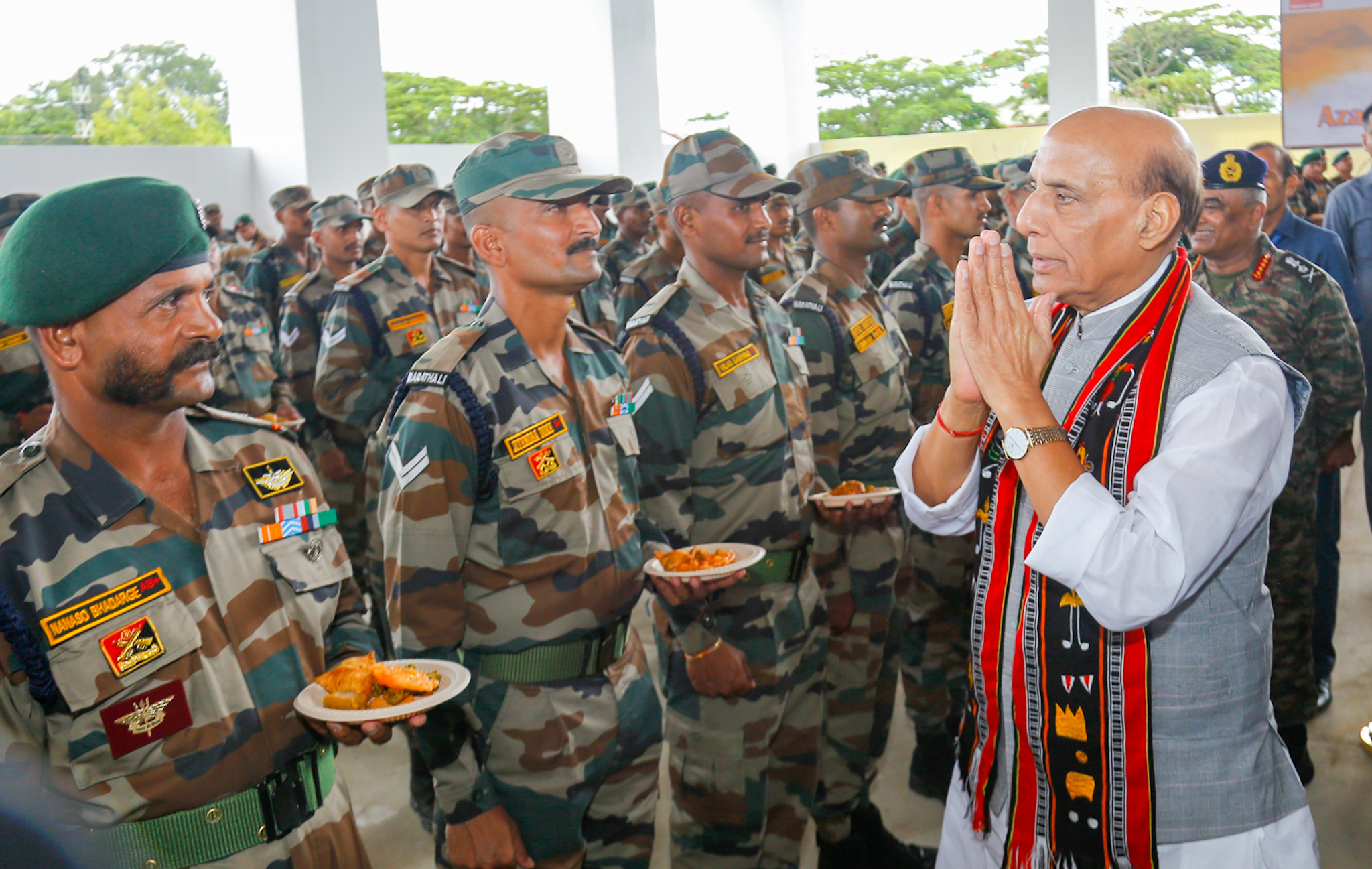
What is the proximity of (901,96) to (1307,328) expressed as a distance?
2006cm

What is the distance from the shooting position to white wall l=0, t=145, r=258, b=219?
10062 mm

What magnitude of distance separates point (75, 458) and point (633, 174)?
12233 mm

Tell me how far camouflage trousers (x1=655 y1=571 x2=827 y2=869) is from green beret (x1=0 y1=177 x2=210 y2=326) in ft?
5.12

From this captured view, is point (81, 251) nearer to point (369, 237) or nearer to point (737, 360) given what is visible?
point (737, 360)

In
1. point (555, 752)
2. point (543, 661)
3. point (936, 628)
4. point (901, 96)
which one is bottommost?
point (936, 628)

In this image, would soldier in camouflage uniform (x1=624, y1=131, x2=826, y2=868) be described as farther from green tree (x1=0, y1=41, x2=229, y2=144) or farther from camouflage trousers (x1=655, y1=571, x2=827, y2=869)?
green tree (x1=0, y1=41, x2=229, y2=144)

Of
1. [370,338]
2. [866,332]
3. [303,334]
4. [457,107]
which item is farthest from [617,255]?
[457,107]

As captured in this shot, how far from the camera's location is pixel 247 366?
5.16 meters

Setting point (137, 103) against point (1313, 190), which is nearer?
point (1313, 190)

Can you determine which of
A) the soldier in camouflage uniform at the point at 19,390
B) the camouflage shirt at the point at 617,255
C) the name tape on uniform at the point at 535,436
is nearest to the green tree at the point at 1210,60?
the camouflage shirt at the point at 617,255

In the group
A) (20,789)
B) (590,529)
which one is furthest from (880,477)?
(20,789)

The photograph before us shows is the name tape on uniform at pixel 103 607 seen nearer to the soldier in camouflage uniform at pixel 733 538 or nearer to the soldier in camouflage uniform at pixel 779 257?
the soldier in camouflage uniform at pixel 733 538

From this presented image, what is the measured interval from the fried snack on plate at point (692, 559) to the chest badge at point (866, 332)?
1211 mm

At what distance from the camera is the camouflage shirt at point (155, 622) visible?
1.37m
